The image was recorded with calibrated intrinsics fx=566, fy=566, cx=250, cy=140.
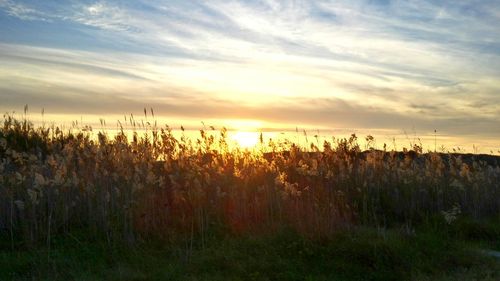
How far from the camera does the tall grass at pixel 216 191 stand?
949 centimetres

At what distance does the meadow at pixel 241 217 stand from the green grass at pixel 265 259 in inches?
0.8

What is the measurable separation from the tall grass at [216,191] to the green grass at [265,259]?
1.04ft

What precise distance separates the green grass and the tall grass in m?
0.32

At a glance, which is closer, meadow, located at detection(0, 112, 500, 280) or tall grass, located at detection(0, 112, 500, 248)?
meadow, located at detection(0, 112, 500, 280)

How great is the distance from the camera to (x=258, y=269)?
25.5 ft

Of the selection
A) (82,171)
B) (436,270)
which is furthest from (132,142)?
(436,270)

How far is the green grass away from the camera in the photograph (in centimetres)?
769

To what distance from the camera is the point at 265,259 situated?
26.5 ft

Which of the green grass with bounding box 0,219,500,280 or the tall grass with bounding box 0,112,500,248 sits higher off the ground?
the tall grass with bounding box 0,112,500,248

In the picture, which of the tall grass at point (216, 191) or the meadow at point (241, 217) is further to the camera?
the tall grass at point (216, 191)

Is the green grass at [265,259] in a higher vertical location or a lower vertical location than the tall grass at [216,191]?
lower

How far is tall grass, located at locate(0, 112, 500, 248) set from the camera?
31.1 ft

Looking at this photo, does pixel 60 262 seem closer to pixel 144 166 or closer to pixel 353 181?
pixel 144 166

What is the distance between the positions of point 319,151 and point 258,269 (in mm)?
5637
